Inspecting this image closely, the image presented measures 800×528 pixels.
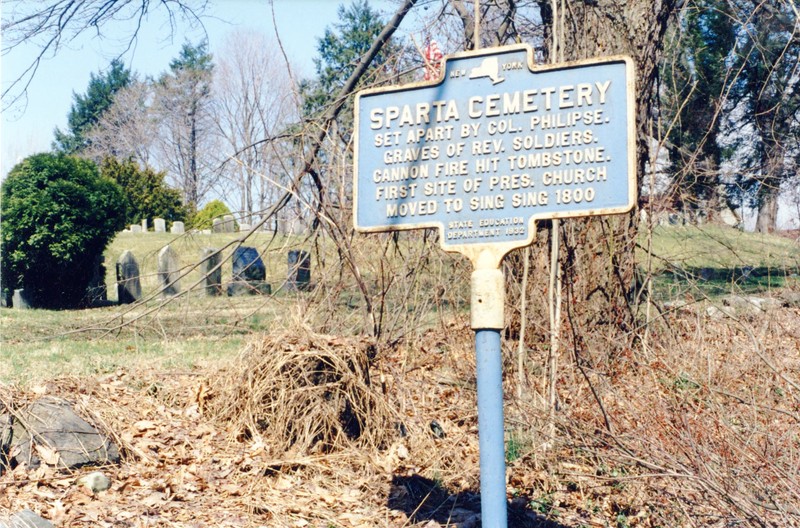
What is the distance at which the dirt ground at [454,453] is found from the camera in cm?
468

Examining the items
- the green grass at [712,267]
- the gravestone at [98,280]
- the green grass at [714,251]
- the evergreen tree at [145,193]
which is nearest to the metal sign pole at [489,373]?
the green grass at [712,267]

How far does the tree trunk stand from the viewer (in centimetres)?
718

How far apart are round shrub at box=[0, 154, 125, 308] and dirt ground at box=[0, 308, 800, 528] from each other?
9385 millimetres

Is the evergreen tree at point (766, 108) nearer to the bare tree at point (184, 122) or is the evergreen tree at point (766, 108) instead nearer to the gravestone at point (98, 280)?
the gravestone at point (98, 280)

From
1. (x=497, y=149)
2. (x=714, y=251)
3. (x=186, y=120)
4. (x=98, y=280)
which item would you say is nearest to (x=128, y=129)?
(x=186, y=120)

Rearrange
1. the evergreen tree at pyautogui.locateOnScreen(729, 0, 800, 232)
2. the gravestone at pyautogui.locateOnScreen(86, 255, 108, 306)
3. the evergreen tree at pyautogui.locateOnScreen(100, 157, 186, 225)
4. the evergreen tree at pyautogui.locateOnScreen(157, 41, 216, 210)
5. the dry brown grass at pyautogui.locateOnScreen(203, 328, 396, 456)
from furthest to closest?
the evergreen tree at pyautogui.locateOnScreen(157, 41, 216, 210) → the evergreen tree at pyautogui.locateOnScreen(100, 157, 186, 225) → the gravestone at pyautogui.locateOnScreen(86, 255, 108, 306) → the evergreen tree at pyautogui.locateOnScreen(729, 0, 800, 232) → the dry brown grass at pyautogui.locateOnScreen(203, 328, 396, 456)

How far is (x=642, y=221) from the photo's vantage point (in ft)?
26.9

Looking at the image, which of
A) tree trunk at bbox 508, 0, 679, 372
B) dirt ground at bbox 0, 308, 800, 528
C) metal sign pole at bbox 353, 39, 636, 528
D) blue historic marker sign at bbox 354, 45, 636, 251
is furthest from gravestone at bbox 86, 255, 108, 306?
metal sign pole at bbox 353, 39, 636, 528

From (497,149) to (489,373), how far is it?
1.09m

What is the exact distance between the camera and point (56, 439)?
18.5 ft

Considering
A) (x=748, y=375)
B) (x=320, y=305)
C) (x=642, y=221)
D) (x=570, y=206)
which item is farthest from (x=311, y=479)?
(x=642, y=221)

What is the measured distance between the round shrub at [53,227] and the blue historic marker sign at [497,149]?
12.8 meters

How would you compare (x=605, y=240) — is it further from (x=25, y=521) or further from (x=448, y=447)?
(x=25, y=521)

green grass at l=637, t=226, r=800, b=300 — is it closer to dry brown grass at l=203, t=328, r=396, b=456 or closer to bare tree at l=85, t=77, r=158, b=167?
dry brown grass at l=203, t=328, r=396, b=456
